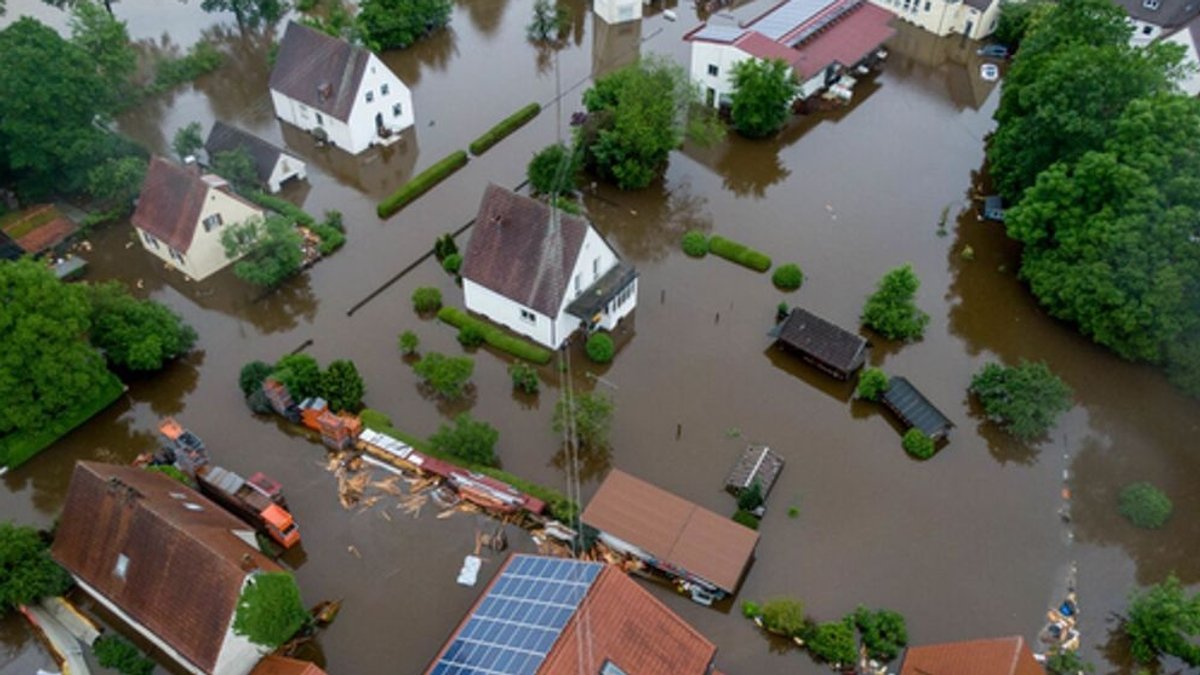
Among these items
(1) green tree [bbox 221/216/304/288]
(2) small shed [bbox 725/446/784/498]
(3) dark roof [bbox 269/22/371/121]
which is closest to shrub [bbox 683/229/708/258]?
(2) small shed [bbox 725/446/784/498]

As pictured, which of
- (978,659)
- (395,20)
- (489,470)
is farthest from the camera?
(395,20)

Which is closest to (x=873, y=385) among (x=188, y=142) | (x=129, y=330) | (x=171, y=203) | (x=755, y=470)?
(x=755, y=470)

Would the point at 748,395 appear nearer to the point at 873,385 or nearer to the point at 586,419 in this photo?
the point at 873,385

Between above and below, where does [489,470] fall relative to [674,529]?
below

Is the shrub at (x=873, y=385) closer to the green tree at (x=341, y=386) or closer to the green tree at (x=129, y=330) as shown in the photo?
the green tree at (x=341, y=386)

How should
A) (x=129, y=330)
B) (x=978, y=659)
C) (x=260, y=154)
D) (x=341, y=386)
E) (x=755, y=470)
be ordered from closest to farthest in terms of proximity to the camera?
(x=978, y=659) → (x=755, y=470) → (x=341, y=386) → (x=129, y=330) → (x=260, y=154)

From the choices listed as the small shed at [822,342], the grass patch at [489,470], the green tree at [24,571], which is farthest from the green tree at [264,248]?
the small shed at [822,342]
